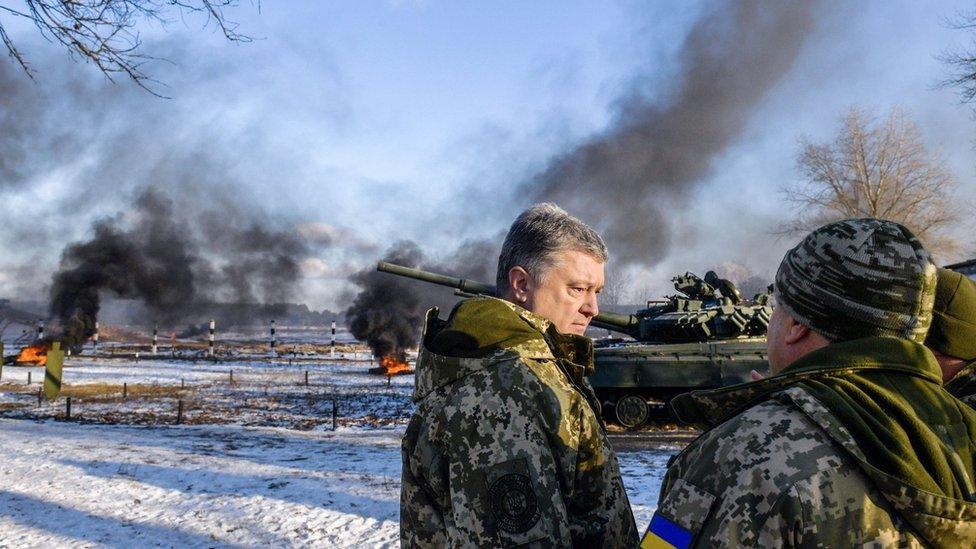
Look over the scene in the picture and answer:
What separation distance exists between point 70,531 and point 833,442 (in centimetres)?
599

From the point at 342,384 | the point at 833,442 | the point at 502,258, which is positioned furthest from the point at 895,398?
the point at 342,384

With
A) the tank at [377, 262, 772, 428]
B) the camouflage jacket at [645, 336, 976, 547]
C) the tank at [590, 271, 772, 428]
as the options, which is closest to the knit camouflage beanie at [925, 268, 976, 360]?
the camouflage jacket at [645, 336, 976, 547]

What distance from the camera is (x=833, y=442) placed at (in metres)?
1.15

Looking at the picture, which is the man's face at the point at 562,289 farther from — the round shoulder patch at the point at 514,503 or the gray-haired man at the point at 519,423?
the round shoulder patch at the point at 514,503

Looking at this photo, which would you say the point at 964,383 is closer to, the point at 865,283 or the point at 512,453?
the point at 865,283

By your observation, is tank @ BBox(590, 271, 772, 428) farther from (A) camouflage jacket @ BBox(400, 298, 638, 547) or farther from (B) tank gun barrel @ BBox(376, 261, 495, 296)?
(A) camouflage jacket @ BBox(400, 298, 638, 547)

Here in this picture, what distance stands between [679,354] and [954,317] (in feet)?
32.6

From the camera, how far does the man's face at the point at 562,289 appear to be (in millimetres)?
1915

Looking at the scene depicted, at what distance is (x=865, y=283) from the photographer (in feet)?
4.28

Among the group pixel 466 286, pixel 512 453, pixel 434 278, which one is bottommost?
pixel 512 453

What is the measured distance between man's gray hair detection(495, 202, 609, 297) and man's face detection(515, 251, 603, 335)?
0.02 meters

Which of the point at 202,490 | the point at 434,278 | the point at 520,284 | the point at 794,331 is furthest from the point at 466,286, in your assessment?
the point at 794,331

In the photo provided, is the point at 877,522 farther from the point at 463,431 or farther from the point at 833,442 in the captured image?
the point at 463,431

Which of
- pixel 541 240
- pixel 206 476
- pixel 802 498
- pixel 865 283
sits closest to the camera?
pixel 802 498
